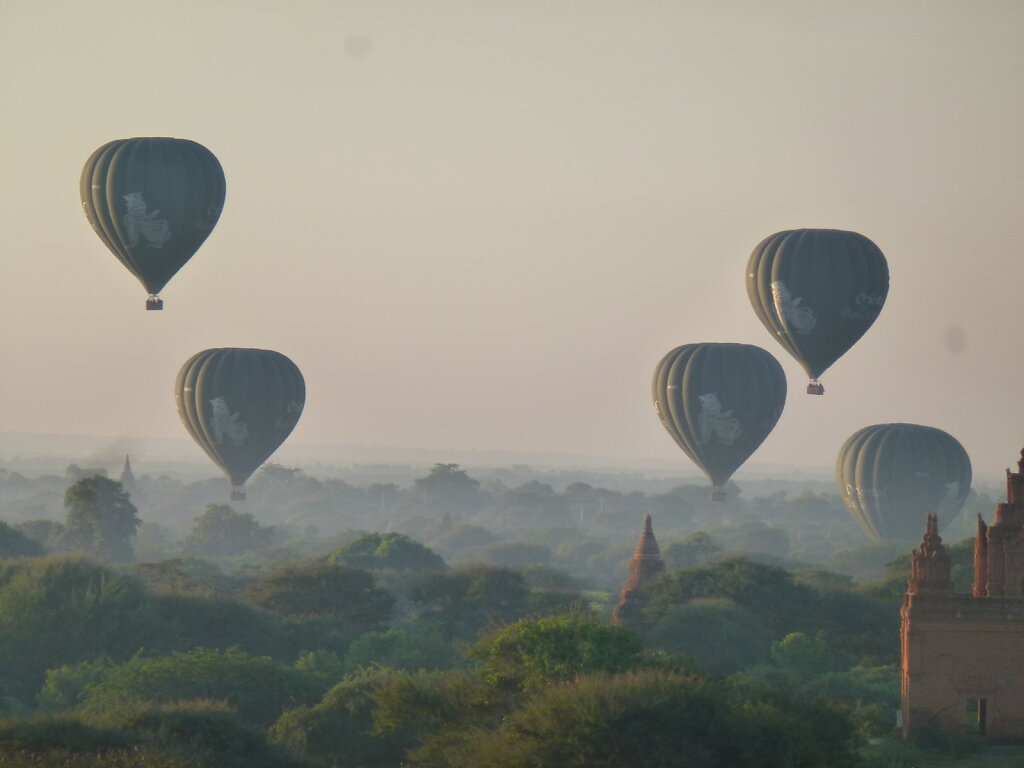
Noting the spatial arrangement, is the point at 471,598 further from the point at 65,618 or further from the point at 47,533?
the point at 47,533

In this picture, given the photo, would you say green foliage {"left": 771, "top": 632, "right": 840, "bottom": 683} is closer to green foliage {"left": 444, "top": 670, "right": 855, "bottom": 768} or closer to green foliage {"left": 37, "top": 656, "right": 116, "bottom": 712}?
green foliage {"left": 37, "top": 656, "right": 116, "bottom": 712}

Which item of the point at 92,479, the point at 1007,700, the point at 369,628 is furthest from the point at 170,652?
the point at 92,479

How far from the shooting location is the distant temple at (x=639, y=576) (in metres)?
63.8

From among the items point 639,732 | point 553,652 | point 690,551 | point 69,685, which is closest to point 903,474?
point 690,551

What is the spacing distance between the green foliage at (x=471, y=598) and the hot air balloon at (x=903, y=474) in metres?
45.2

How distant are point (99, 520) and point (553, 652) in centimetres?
8671

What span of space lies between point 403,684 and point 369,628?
3280 cm

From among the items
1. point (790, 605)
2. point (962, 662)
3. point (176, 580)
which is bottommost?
point (176, 580)

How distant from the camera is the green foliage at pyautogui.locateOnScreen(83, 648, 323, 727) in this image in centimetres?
4528

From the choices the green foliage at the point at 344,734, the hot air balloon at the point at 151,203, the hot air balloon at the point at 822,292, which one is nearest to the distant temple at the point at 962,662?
the green foliage at the point at 344,734

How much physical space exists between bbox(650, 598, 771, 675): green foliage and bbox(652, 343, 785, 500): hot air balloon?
33.0ft

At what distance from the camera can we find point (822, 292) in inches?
2689

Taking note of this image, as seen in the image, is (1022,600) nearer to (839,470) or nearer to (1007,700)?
(1007,700)

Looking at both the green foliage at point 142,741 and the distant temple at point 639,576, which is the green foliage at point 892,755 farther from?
the distant temple at point 639,576
